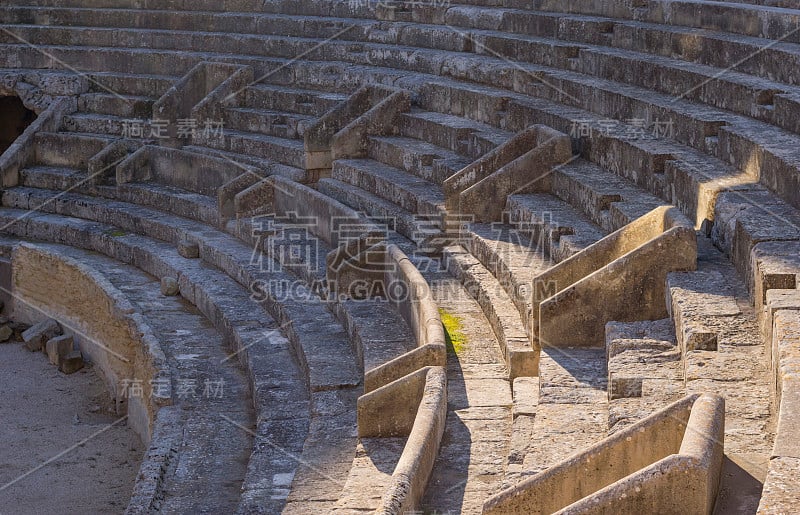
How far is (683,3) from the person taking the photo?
Result: 12023mm

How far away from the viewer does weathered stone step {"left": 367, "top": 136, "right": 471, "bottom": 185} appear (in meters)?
12.0

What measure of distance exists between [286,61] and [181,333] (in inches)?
219

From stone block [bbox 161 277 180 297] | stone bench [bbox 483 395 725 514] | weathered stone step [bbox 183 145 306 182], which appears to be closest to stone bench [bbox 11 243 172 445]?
stone block [bbox 161 277 180 297]

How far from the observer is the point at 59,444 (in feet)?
38.1

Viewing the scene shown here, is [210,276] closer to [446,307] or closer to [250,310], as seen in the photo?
[250,310]

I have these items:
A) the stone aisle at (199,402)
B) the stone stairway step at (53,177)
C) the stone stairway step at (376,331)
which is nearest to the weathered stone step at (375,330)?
the stone stairway step at (376,331)

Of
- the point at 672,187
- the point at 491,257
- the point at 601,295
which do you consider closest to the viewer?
the point at 601,295

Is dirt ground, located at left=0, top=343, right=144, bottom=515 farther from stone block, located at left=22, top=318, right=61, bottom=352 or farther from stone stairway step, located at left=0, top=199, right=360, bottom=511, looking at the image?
stone stairway step, located at left=0, top=199, right=360, bottom=511

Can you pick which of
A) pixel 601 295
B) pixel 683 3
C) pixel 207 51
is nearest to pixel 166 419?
pixel 601 295

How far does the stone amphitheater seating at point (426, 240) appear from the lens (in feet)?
20.9

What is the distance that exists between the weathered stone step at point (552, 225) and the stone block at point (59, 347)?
5736 mm

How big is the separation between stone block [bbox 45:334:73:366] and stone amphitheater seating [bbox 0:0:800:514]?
0.20 metres

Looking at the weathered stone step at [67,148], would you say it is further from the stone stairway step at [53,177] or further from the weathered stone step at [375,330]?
the weathered stone step at [375,330]

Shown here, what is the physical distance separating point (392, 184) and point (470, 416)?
5.09 m
